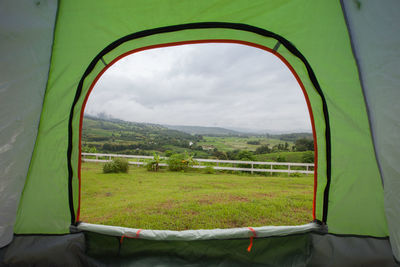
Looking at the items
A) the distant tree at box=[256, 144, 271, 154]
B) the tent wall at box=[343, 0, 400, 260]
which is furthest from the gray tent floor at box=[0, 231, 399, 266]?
the distant tree at box=[256, 144, 271, 154]

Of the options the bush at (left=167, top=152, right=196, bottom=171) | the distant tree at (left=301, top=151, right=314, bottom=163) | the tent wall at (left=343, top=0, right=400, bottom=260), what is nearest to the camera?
the tent wall at (left=343, top=0, right=400, bottom=260)

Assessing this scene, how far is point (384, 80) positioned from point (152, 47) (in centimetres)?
144

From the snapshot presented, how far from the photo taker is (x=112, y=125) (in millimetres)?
12984

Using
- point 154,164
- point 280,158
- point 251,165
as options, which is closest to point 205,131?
point 280,158

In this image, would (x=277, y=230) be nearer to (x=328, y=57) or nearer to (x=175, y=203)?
(x=328, y=57)

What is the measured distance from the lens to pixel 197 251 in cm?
123

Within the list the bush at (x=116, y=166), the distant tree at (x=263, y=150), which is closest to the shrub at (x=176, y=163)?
the bush at (x=116, y=166)

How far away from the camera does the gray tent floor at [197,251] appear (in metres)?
1.08

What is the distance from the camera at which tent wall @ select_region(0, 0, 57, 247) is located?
996 millimetres

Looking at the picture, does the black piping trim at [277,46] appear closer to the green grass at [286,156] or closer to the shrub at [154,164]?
the shrub at [154,164]

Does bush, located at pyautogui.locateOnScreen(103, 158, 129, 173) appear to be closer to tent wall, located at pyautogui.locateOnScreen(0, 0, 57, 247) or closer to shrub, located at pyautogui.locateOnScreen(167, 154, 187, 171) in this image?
shrub, located at pyautogui.locateOnScreen(167, 154, 187, 171)

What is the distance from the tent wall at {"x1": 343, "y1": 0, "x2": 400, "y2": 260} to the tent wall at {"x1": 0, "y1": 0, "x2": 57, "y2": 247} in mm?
1950

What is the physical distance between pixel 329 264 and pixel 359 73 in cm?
129

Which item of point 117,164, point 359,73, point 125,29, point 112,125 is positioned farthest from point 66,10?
point 112,125
